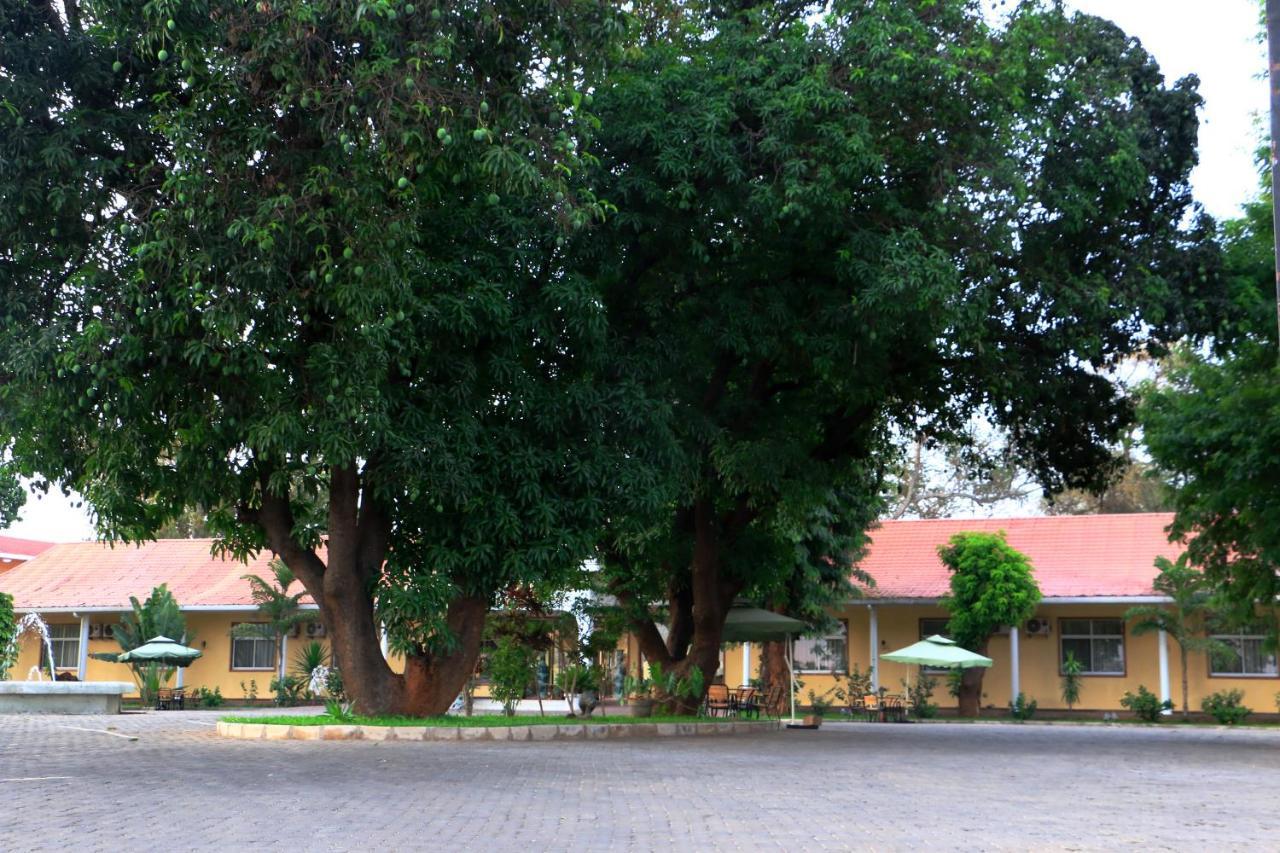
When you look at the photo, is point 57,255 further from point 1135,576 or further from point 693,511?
point 1135,576

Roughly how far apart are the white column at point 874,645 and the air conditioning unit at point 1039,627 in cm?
349

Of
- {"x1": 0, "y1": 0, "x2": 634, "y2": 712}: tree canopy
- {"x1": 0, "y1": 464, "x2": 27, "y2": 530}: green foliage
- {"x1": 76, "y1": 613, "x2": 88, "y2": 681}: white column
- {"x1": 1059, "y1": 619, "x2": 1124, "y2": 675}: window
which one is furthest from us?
{"x1": 0, "y1": 464, "x2": 27, "y2": 530}: green foliage

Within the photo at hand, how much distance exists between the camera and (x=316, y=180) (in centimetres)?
1296

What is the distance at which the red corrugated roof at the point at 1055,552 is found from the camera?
31109mm

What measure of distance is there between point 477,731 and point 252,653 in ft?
65.3

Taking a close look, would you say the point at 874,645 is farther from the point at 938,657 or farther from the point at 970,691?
the point at 938,657

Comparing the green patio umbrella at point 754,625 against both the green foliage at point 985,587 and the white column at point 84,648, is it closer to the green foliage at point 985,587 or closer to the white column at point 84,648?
the green foliage at point 985,587

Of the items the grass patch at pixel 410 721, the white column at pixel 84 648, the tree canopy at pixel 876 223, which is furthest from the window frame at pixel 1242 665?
the white column at pixel 84 648

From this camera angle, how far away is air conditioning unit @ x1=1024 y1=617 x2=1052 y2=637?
32188 millimetres

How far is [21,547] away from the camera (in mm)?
43156

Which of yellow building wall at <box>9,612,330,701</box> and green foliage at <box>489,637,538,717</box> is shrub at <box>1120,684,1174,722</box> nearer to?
green foliage at <box>489,637,538,717</box>

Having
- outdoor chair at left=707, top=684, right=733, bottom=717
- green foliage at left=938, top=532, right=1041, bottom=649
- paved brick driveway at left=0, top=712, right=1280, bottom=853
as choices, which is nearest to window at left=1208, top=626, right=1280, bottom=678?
green foliage at left=938, top=532, right=1041, bottom=649

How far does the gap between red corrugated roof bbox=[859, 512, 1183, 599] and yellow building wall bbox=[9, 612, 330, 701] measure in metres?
14.3

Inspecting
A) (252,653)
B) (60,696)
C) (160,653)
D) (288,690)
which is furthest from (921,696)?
(60,696)
